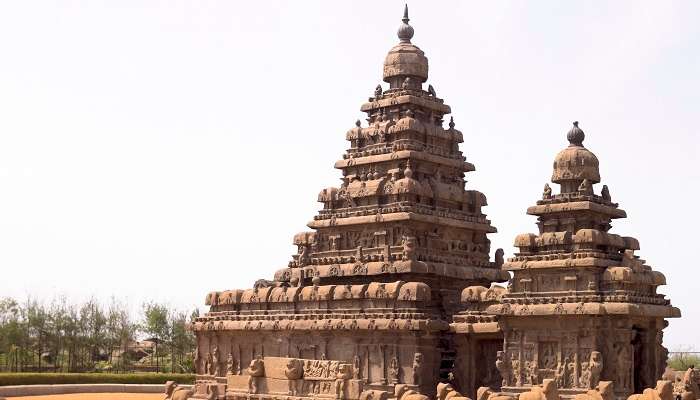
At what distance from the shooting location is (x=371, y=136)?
5984 cm

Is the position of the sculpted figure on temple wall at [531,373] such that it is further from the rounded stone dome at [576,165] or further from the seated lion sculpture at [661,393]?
the rounded stone dome at [576,165]

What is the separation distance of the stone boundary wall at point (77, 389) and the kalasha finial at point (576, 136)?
4187cm

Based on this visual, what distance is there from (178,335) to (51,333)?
38.9 ft

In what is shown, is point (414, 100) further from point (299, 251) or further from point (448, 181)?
point (299, 251)

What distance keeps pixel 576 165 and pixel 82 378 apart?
151 ft

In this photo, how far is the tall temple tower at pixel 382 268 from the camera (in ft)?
165

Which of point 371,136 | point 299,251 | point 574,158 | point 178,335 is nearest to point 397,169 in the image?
point 371,136

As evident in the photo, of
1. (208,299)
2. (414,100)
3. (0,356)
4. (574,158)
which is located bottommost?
(0,356)

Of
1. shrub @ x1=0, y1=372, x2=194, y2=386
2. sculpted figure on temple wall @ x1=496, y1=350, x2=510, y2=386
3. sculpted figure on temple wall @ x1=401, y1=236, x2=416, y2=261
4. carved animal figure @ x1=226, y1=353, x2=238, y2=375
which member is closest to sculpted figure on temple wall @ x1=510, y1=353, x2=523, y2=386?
sculpted figure on temple wall @ x1=496, y1=350, x2=510, y2=386

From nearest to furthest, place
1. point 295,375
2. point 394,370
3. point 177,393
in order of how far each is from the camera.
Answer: point 394,370, point 295,375, point 177,393

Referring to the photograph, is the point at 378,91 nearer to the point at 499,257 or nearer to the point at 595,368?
the point at 499,257

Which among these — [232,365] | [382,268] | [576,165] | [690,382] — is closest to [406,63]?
[382,268]

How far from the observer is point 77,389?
75625 millimetres

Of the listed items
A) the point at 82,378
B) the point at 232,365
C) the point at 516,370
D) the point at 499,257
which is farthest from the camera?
the point at 82,378
